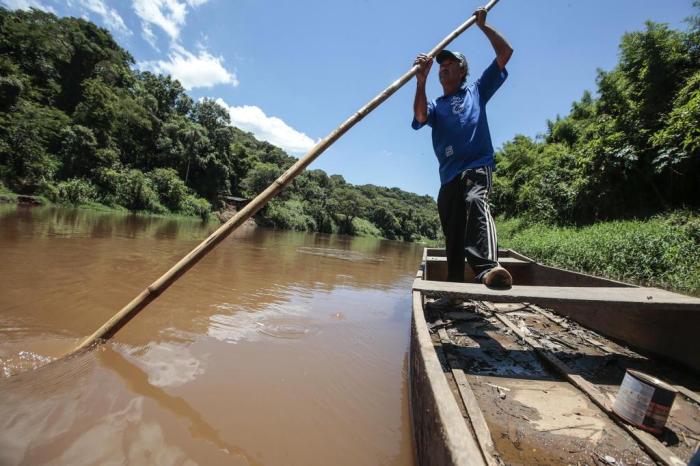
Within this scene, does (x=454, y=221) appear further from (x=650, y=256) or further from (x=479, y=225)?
(x=650, y=256)

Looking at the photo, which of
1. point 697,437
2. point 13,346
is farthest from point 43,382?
point 697,437

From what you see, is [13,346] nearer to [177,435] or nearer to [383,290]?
[177,435]

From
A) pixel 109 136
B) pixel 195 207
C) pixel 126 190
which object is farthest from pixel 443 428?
pixel 109 136

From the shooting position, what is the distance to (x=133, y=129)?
119 ft

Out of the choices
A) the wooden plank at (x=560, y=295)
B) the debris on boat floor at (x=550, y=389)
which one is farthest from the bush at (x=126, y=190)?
the wooden plank at (x=560, y=295)

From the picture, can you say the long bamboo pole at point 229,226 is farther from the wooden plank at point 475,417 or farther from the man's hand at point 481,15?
the wooden plank at point 475,417

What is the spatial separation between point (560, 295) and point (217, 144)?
153 feet

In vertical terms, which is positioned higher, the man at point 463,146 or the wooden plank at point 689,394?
the man at point 463,146

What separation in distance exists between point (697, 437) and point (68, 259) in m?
7.03

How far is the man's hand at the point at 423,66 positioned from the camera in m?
2.89

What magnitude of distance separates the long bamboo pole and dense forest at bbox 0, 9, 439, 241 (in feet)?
87.4

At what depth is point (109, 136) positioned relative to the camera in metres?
31.3

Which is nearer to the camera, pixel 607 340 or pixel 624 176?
pixel 607 340

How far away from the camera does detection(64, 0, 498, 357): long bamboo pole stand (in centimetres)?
236
